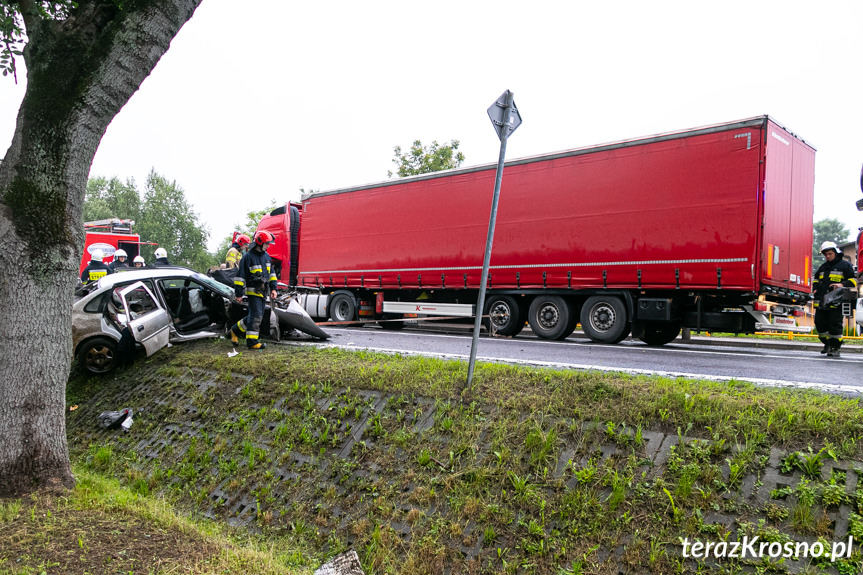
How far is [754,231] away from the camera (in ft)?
30.8

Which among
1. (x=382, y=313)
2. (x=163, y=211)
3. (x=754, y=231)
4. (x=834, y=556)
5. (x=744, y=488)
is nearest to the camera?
(x=834, y=556)

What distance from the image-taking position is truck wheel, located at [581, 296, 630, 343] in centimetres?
1091

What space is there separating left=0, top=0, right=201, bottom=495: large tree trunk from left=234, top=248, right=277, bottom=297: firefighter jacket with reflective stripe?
3655 mm

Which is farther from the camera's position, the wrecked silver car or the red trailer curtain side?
the red trailer curtain side

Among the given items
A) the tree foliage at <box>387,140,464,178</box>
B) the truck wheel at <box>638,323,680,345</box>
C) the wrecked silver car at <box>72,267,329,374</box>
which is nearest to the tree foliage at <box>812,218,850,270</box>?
the tree foliage at <box>387,140,464,178</box>

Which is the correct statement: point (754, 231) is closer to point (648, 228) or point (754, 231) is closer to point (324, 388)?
point (648, 228)

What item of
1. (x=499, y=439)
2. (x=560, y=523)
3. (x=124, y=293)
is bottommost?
(x=560, y=523)

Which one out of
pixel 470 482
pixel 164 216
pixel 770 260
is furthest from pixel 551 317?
pixel 164 216

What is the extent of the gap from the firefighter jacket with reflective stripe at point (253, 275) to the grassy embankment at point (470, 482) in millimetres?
2661

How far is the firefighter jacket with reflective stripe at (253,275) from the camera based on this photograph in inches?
326

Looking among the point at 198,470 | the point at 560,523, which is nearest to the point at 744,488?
the point at 560,523

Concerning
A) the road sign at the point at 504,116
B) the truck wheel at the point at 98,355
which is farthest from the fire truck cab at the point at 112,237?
the road sign at the point at 504,116

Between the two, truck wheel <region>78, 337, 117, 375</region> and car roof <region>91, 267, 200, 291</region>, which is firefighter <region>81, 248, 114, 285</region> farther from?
truck wheel <region>78, 337, 117, 375</region>

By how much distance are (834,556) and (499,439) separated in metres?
2.08
